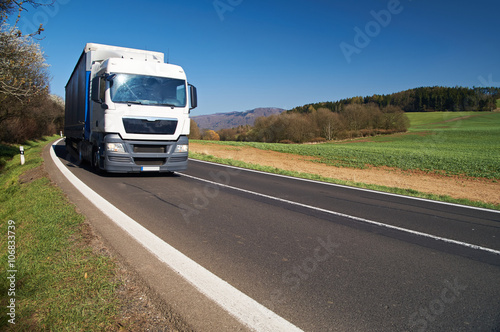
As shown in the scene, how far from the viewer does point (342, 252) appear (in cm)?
402

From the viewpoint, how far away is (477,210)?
7.18 meters

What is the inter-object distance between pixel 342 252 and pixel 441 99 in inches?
4128

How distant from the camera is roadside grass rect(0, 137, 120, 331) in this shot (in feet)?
7.83

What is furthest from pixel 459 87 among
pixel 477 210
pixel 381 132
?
pixel 477 210

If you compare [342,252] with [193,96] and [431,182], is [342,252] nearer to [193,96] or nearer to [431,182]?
[193,96]

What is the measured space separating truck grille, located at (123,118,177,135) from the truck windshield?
1.82ft

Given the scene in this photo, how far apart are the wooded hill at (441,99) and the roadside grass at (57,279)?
251 feet

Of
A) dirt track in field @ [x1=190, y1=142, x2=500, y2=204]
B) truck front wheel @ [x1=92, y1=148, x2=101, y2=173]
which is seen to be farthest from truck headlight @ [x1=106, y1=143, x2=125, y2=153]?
dirt track in field @ [x1=190, y1=142, x2=500, y2=204]

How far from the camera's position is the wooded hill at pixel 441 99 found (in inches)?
3187

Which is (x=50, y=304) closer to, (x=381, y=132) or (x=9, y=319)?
(x=9, y=319)

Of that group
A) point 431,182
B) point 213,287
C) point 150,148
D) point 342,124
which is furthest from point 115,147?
point 342,124

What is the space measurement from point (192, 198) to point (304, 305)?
4858 millimetres

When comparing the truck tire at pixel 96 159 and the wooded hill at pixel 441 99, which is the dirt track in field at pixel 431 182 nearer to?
the truck tire at pixel 96 159

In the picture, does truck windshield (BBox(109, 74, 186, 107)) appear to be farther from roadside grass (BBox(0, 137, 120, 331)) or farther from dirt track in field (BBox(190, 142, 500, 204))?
dirt track in field (BBox(190, 142, 500, 204))
